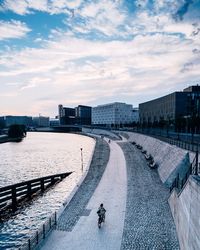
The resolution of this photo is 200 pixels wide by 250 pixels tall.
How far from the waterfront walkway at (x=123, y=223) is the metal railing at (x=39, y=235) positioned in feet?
1.65

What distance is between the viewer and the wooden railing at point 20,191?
92.5 feet

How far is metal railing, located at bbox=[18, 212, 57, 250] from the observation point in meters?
16.2

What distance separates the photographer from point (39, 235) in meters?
17.8

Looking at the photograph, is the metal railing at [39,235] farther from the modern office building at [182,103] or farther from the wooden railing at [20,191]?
the modern office building at [182,103]

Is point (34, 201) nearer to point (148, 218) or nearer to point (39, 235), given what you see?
point (39, 235)

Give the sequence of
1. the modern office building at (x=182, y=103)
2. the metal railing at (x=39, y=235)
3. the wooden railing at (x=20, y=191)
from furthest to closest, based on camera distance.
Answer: the modern office building at (x=182, y=103)
the wooden railing at (x=20, y=191)
the metal railing at (x=39, y=235)

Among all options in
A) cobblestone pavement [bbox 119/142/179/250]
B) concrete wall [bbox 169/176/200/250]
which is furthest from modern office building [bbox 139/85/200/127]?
concrete wall [bbox 169/176/200/250]

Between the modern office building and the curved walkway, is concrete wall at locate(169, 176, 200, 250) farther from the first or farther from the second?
the modern office building

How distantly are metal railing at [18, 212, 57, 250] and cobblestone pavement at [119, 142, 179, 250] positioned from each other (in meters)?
6.14

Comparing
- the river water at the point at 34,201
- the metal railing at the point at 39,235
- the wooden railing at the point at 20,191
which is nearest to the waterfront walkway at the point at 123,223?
the metal railing at the point at 39,235

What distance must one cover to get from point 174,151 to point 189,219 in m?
22.3

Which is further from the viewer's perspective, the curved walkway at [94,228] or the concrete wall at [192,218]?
the curved walkway at [94,228]

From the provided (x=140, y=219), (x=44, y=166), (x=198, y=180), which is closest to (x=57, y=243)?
(x=140, y=219)

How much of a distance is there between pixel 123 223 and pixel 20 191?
20.6 metres
